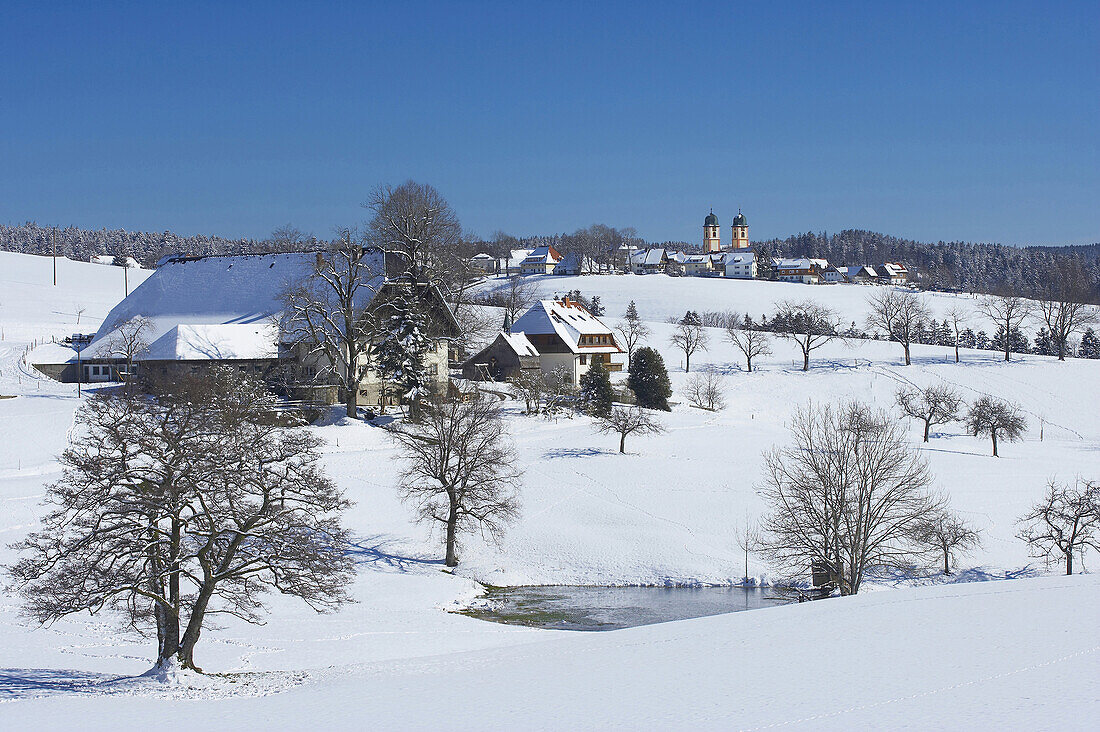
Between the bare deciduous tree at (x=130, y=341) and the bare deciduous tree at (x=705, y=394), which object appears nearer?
the bare deciduous tree at (x=130, y=341)

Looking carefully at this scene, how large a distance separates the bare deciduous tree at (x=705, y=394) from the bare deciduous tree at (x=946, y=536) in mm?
27077

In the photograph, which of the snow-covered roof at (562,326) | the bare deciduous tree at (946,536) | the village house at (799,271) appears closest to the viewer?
the bare deciduous tree at (946,536)

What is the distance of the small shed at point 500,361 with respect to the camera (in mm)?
63969

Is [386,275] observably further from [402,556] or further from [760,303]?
[760,303]

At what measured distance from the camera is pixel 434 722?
1264 cm

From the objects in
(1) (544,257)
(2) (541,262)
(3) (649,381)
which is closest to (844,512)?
(3) (649,381)

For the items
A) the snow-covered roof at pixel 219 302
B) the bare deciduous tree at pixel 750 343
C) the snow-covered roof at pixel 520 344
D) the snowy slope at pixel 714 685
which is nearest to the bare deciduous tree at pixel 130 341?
the snow-covered roof at pixel 219 302

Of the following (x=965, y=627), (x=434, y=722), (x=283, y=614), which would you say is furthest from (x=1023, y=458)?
(x=434, y=722)

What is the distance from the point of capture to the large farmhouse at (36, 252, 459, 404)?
51.6 meters

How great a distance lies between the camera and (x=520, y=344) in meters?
66.1

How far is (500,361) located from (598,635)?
4537 centimetres

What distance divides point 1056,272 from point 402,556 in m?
82.5

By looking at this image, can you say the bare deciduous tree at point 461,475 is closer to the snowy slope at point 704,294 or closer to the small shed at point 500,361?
the small shed at point 500,361

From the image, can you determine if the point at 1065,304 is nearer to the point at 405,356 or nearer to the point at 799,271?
the point at 405,356
